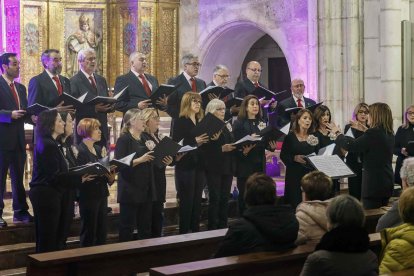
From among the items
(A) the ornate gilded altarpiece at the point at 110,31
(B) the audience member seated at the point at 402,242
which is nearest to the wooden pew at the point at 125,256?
(B) the audience member seated at the point at 402,242

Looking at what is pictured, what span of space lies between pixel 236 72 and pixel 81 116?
600 centimetres

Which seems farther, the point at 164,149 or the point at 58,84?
the point at 58,84

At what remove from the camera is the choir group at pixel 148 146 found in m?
6.07

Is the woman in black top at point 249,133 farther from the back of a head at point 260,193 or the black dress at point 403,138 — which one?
the back of a head at point 260,193

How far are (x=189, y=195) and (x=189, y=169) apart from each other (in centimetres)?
22

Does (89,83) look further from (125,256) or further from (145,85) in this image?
(125,256)

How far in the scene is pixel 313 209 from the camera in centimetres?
476

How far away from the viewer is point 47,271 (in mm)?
4816

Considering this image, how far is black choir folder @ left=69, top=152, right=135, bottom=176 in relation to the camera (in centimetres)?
593

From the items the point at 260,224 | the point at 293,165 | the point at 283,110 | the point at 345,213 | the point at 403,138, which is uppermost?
the point at 283,110

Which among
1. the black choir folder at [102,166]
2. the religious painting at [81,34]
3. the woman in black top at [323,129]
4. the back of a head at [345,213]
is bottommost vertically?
the back of a head at [345,213]

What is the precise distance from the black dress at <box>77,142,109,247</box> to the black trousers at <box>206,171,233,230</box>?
1213mm

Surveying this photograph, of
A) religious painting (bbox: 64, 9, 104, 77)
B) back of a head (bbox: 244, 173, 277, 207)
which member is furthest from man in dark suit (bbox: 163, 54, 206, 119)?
religious painting (bbox: 64, 9, 104, 77)

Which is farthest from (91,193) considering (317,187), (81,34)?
(81,34)
